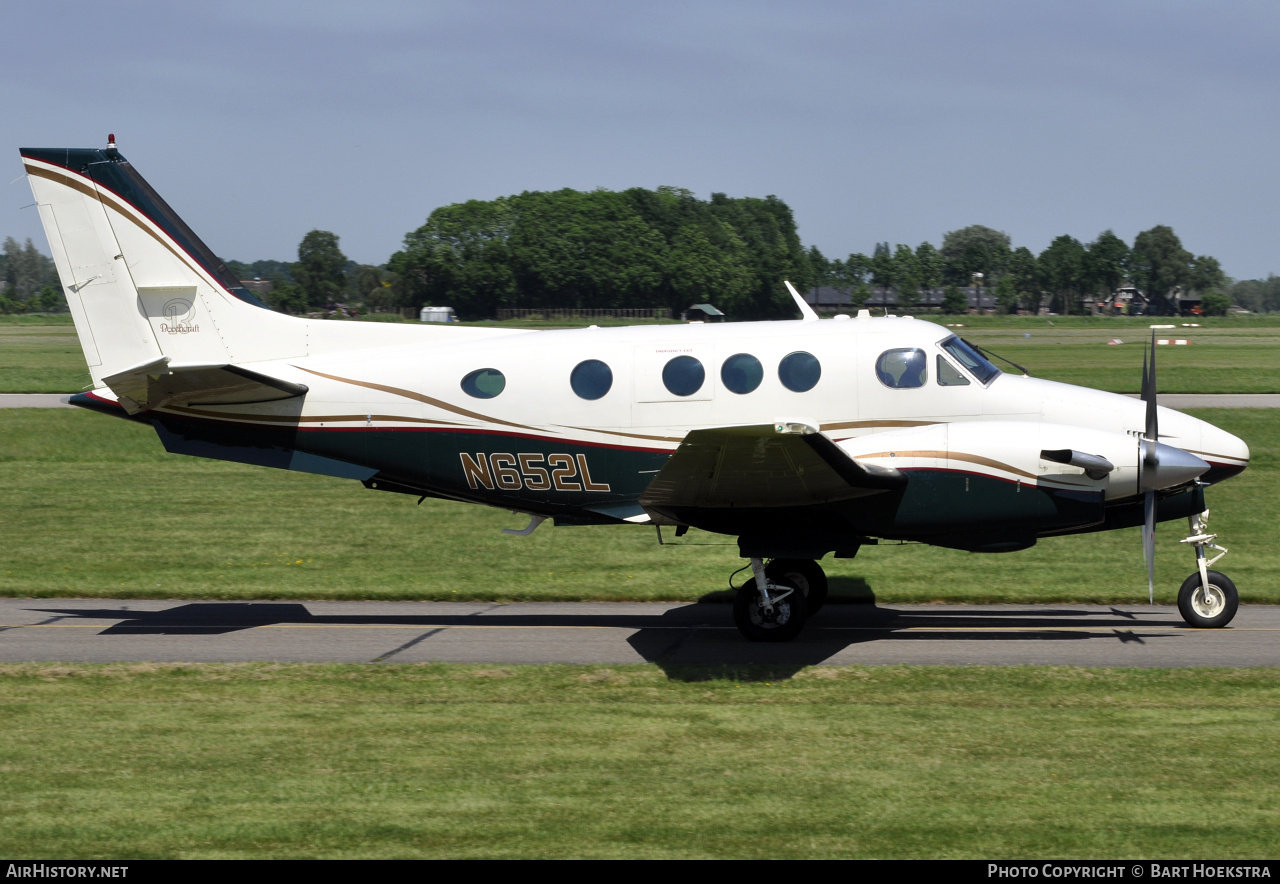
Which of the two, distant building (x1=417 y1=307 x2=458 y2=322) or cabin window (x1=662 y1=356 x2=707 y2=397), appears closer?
cabin window (x1=662 y1=356 x2=707 y2=397)

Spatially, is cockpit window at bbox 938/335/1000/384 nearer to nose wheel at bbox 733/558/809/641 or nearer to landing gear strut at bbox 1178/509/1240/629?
landing gear strut at bbox 1178/509/1240/629

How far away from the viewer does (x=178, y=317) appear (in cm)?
1374

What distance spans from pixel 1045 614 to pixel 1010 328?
321ft

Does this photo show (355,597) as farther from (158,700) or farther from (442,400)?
(158,700)

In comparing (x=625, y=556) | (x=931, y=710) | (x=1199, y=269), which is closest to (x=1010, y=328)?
(x=1199, y=269)

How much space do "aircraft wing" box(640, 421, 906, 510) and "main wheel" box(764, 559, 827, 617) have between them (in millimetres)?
1142

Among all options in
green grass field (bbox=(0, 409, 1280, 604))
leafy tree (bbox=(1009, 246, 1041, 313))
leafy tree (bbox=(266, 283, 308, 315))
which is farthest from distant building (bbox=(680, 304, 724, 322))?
leafy tree (bbox=(1009, 246, 1041, 313))

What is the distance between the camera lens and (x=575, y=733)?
916 cm

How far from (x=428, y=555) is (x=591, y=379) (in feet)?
19.2

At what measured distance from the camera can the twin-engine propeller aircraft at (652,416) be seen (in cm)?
1162

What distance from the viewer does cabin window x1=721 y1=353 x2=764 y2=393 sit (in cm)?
1248

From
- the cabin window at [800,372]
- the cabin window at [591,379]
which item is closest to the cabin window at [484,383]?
the cabin window at [591,379]

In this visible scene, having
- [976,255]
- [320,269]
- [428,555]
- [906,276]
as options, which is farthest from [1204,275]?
[428,555]

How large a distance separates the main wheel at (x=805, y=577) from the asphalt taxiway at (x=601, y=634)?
288mm
